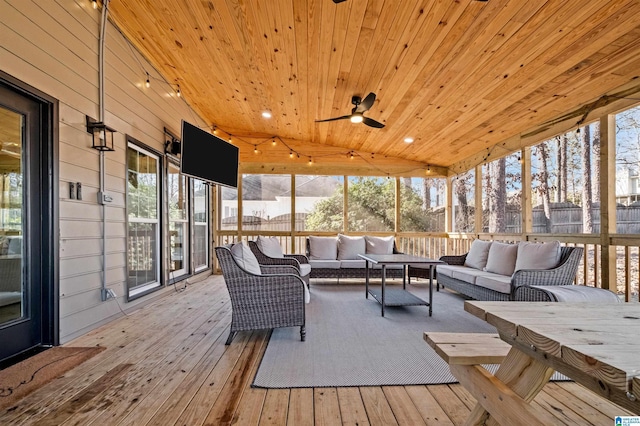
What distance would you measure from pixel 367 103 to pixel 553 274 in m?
2.79

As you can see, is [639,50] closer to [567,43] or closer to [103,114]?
[567,43]

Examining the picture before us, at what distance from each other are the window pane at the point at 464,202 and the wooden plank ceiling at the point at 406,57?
3.87ft

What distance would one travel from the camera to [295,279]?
2.72m

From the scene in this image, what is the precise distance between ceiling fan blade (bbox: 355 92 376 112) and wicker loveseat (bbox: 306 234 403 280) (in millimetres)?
2539

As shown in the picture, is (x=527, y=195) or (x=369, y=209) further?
(x=369, y=209)

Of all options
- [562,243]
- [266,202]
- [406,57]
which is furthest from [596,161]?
[266,202]

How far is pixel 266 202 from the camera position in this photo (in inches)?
268

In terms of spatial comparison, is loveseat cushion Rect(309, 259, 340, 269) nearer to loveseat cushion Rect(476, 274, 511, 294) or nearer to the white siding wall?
loveseat cushion Rect(476, 274, 511, 294)

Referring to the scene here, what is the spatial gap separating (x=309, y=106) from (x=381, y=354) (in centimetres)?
367

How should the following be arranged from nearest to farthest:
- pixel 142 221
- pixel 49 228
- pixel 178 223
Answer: pixel 49 228
pixel 142 221
pixel 178 223

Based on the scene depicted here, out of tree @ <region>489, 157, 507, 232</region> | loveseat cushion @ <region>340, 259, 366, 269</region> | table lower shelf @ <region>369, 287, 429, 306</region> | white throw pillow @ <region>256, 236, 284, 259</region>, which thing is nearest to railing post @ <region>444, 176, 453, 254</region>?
tree @ <region>489, 157, 507, 232</region>

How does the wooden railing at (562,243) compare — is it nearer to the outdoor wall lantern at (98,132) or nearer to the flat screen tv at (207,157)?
the flat screen tv at (207,157)

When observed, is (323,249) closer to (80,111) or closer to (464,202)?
(464,202)

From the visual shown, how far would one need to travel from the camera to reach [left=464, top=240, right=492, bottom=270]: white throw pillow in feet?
14.8
